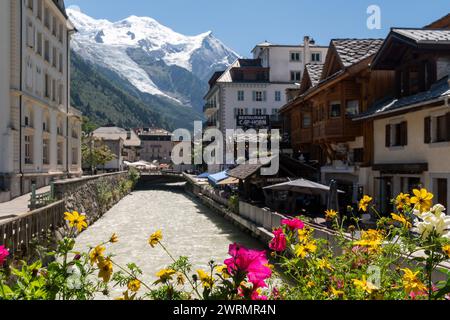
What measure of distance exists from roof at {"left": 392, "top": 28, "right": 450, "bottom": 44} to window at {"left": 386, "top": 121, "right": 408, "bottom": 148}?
345cm

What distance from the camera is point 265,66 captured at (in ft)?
208

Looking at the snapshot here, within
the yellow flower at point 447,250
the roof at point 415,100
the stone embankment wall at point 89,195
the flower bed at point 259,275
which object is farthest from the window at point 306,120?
the yellow flower at point 447,250

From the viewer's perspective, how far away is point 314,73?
31.8 meters

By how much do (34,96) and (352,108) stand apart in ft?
76.7

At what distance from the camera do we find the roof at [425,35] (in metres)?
17.2

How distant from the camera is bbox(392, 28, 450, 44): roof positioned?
1721 cm

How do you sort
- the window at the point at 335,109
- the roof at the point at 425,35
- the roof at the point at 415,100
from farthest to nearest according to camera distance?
the window at the point at 335,109, the roof at the point at 425,35, the roof at the point at 415,100

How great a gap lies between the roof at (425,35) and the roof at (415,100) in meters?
1.54

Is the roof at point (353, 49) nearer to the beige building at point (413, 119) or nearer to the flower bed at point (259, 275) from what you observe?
the beige building at point (413, 119)

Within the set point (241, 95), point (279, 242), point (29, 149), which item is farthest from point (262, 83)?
point (279, 242)

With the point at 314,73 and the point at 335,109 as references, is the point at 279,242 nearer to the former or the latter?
the point at 335,109

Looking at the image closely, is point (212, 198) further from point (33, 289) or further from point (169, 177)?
point (169, 177)

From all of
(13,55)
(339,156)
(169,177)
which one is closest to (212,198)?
(339,156)

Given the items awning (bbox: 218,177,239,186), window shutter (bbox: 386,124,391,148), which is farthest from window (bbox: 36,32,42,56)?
window shutter (bbox: 386,124,391,148)
